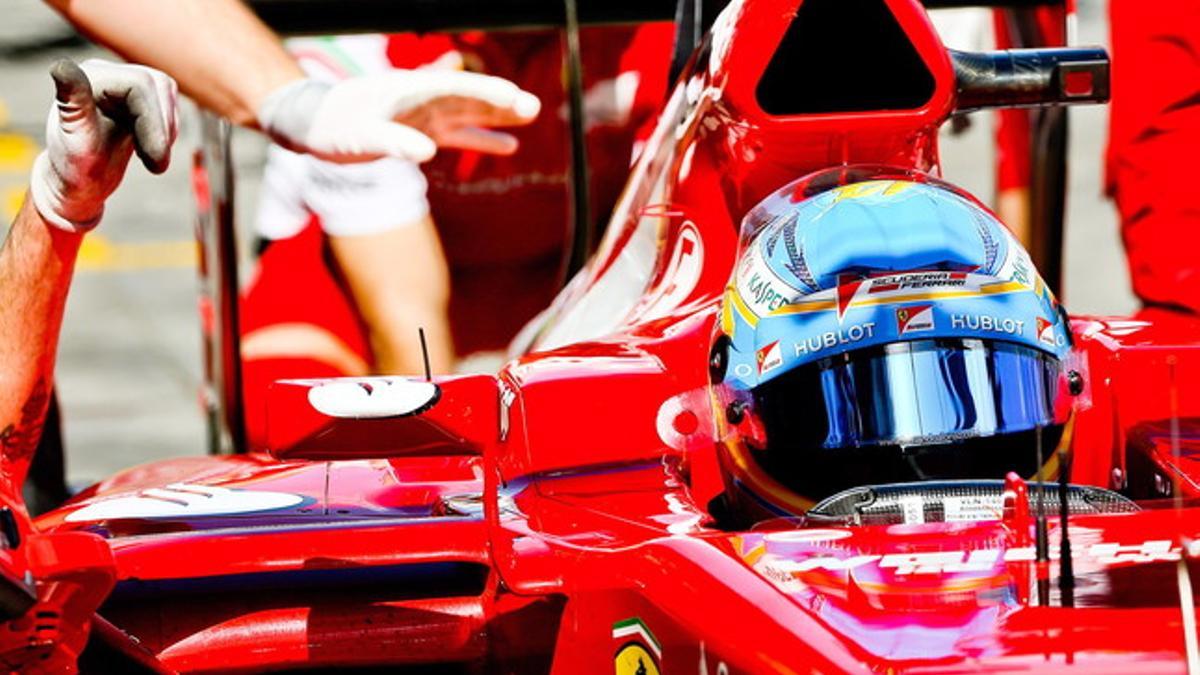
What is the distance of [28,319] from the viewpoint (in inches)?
138

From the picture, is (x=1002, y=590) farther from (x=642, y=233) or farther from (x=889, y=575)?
(x=642, y=233)

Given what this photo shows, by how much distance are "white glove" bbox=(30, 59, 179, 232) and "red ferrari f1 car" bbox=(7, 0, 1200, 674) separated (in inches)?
15.5

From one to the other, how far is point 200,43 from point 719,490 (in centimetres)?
218

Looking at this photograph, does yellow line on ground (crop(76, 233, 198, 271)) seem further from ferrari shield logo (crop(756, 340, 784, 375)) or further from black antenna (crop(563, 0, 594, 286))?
ferrari shield logo (crop(756, 340, 784, 375))

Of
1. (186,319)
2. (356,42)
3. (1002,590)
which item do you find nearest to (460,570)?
(1002,590)

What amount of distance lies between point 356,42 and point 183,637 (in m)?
2.85

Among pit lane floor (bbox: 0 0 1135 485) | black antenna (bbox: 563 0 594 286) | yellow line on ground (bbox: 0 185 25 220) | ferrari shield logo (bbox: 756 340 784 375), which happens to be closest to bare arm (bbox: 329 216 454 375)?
black antenna (bbox: 563 0 594 286)

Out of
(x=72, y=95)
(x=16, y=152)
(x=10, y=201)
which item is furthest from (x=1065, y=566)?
(x=16, y=152)

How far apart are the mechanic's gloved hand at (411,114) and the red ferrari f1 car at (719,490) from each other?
34 cm

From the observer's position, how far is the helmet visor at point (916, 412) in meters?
2.79

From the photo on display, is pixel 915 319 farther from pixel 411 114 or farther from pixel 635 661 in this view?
pixel 411 114

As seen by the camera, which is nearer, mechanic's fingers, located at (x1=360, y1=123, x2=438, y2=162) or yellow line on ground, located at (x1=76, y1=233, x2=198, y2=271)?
mechanic's fingers, located at (x1=360, y1=123, x2=438, y2=162)

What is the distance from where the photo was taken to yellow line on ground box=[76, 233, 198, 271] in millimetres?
9023

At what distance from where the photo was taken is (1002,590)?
7.51 feet
